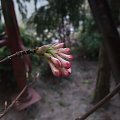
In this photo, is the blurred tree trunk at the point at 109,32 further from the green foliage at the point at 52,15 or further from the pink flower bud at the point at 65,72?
the pink flower bud at the point at 65,72

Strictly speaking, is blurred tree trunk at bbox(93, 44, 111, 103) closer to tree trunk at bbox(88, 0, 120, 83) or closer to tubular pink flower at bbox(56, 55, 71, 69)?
tree trunk at bbox(88, 0, 120, 83)

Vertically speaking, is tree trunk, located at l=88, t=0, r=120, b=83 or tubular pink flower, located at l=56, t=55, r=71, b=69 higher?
tubular pink flower, located at l=56, t=55, r=71, b=69

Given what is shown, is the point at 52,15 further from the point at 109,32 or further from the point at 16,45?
the point at 109,32

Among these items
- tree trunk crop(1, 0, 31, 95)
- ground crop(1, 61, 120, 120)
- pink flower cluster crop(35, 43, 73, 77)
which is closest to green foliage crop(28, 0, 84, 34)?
ground crop(1, 61, 120, 120)

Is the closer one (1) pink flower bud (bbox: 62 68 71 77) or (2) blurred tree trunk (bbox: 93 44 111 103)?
(1) pink flower bud (bbox: 62 68 71 77)

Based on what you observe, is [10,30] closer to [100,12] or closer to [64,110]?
[100,12]

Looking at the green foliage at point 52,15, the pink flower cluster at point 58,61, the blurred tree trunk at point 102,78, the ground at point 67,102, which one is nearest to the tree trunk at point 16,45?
the ground at point 67,102

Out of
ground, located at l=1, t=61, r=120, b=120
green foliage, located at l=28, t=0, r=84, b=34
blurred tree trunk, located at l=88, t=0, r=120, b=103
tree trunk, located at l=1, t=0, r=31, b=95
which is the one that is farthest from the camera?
green foliage, located at l=28, t=0, r=84, b=34
